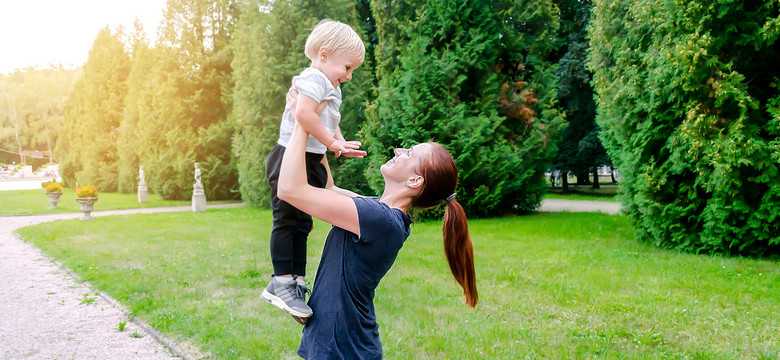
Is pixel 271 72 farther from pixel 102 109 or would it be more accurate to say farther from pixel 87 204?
pixel 102 109

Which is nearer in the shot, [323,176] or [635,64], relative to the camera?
[323,176]

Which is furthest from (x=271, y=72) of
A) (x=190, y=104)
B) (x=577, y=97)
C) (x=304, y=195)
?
(x=304, y=195)

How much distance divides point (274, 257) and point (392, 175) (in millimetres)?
862

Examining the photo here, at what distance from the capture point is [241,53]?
16.5 m

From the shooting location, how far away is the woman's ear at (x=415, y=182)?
192cm

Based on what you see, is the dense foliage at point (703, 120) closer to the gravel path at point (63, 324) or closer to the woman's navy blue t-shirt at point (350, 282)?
the woman's navy blue t-shirt at point (350, 282)

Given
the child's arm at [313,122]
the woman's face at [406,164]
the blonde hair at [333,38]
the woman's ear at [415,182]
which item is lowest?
the woman's ear at [415,182]

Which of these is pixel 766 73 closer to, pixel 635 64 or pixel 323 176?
pixel 635 64

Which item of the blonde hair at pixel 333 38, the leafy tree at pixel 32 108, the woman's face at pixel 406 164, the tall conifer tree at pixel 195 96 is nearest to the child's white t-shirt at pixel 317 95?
the blonde hair at pixel 333 38

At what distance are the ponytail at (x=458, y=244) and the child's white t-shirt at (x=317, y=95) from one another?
2.03 feet

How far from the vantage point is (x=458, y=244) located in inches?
78.2

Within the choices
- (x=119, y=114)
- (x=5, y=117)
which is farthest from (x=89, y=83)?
(x=5, y=117)

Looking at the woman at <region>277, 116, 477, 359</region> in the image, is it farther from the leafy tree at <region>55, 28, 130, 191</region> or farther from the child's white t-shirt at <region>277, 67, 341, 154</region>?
the leafy tree at <region>55, 28, 130, 191</region>

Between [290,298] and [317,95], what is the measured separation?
877mm
